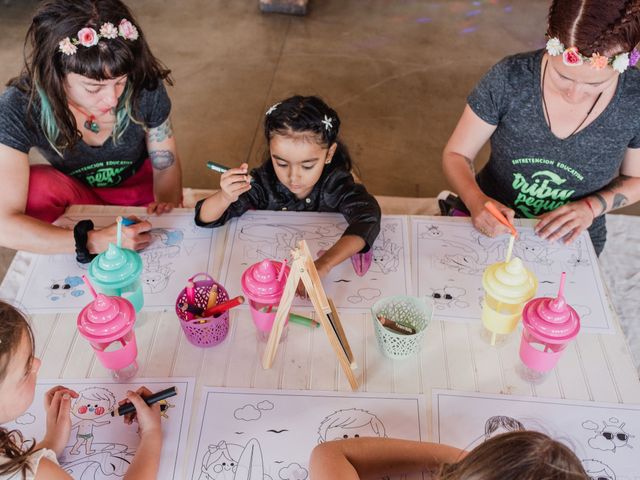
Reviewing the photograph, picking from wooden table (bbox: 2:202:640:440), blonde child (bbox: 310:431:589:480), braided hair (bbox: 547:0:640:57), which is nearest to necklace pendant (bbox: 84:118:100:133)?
wooden table (bbox: 2:202:640:440)

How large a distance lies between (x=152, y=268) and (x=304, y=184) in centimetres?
43

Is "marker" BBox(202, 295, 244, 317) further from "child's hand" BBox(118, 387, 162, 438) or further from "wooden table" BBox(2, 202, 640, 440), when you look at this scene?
"child's hand" BBox(118, 387, 162, 438)

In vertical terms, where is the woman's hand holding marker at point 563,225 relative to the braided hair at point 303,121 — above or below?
below

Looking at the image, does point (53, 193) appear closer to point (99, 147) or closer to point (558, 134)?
point (99, 147)

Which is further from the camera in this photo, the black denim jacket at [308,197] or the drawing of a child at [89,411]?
the black denim jacket at [308,197]

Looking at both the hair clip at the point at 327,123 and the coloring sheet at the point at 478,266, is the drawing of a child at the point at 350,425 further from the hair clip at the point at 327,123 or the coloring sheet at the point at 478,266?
the hair clip at the point at 327,123

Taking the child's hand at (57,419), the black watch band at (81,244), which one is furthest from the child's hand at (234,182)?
the child's hand at (57,419)

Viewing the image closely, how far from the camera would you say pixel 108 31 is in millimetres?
1456

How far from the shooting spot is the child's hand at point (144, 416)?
110cm

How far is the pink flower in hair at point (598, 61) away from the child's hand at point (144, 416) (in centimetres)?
115

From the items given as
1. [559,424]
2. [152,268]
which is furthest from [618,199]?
[152,268]

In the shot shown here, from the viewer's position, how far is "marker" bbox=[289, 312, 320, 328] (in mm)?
1286

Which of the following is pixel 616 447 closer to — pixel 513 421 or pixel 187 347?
pixel 513 421

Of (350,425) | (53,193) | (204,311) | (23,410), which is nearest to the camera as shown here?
(23,410)
